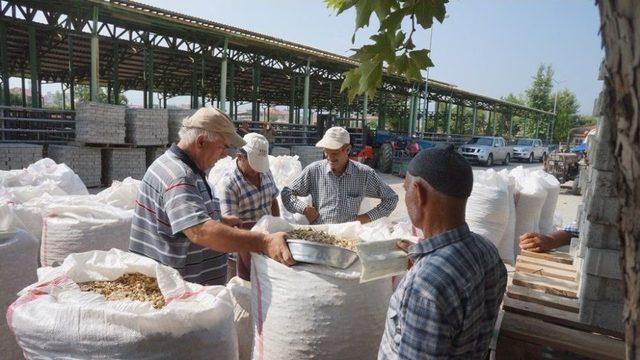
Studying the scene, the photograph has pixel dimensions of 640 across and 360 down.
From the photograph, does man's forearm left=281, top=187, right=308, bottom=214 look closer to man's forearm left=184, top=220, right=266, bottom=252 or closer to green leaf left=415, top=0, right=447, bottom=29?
man's forearm left=184, top=220, right=266, bottom=252

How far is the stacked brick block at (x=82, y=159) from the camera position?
9.28 metres

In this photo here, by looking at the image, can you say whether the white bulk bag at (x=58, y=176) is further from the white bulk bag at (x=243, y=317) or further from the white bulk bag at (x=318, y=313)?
the white bulk bag at (x=318, y=313)

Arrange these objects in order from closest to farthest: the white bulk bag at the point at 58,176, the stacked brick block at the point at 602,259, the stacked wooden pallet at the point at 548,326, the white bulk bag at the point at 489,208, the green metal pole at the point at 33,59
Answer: the stacked wooden pallet at the point at 548,326
the stacked brick block at the point at 602,259
the white bulk bag at the point at 58,176
the white bulk bag at the point at 489,208
the green metal pole at the point at 33,59

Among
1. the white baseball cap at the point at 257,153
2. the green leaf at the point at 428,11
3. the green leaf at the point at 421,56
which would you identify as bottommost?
the white baseball cap at the point at 257,153

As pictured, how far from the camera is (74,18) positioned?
10945mm

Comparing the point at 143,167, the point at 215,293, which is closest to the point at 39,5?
the point at 143,167

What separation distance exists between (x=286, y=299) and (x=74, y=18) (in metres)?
12.1

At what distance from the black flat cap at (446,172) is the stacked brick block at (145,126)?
10.2 meters

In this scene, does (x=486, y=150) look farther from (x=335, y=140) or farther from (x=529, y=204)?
(x=335, y=140)

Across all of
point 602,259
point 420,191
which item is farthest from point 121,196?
point 602,259

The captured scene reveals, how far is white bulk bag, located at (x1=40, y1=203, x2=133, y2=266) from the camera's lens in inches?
117

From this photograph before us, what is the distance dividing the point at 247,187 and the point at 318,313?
177 cm

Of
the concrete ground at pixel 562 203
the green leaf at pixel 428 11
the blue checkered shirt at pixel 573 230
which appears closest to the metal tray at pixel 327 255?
the green leaf at pixel 428 11

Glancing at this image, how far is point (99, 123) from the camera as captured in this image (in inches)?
372
